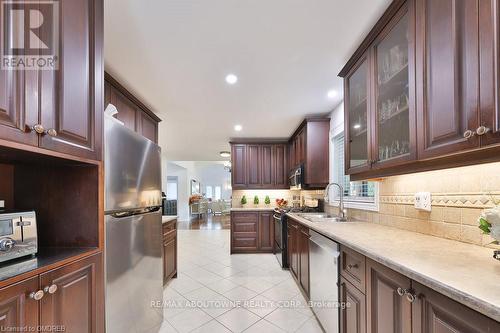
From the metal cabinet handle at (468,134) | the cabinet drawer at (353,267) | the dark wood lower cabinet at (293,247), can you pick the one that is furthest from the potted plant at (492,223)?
the dark wood lower cabinet at (293,247)

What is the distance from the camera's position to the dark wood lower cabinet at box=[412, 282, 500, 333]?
2.31 feet

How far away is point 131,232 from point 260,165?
11.7ft

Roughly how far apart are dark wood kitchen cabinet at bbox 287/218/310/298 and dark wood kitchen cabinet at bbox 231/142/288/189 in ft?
5.43

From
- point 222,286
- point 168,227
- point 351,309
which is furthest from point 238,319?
point 168,227

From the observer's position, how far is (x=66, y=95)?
3.42ft

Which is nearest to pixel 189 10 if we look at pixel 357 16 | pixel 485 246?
pixel 357 16

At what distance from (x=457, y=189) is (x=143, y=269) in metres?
2.20

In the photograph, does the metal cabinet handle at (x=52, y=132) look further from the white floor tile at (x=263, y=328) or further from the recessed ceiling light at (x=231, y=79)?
the white floor tile at (x=263, y=328)

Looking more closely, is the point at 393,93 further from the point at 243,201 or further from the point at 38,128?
the point at 243,201

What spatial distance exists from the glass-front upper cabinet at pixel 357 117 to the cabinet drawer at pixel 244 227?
114 inches

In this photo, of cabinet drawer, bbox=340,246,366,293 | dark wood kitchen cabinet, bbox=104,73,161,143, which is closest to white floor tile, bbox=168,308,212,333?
cabinet drawer, bbox=340,246,366,293

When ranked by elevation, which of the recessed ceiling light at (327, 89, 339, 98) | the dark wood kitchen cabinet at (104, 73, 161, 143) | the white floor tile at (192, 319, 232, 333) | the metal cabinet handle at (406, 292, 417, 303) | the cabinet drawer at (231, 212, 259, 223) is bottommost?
the white floor tile at (192, 319, 232, 333)

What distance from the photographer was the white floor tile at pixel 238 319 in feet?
6.93

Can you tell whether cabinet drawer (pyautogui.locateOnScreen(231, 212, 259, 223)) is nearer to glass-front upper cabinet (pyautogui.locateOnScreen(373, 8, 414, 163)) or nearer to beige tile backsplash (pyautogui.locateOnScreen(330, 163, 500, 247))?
beige tile backsplash (pyautogui.locateOnScreen(330, 163, 500, 247))
